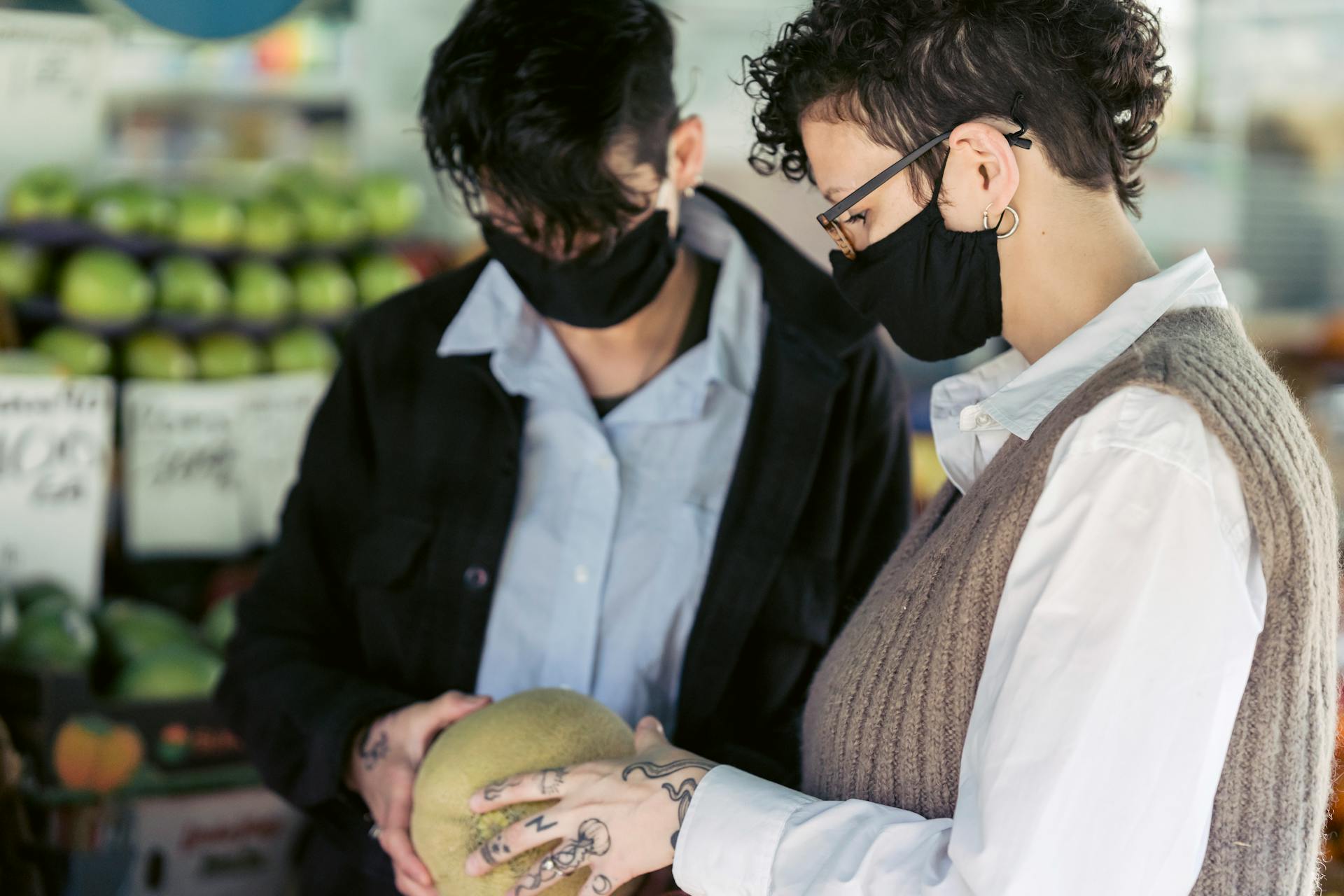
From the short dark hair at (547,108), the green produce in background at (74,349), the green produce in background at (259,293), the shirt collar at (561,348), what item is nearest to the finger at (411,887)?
the shirt collar at (561,348)

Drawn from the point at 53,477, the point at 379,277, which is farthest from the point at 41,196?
the point at 379,277

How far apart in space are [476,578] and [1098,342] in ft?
3.75

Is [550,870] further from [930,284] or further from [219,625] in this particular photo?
[219,625]

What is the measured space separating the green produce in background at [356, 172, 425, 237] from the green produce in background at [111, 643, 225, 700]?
1474 millimetres

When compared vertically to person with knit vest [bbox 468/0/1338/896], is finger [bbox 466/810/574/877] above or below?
below

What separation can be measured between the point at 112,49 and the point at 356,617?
2116mm


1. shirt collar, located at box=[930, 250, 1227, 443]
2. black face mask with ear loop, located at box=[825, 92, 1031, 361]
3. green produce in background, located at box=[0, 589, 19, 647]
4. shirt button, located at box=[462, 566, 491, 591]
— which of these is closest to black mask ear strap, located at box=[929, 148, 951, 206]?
black face mask with ear loop, located at box=[825, 92, 1031, 361]

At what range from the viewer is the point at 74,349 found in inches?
123

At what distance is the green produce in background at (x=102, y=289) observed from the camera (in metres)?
3.11

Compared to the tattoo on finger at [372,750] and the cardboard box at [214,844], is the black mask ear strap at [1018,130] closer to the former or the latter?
the tattoo on finger at [372,750]

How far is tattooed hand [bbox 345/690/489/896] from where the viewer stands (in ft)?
5.81

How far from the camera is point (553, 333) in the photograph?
2.22 meters

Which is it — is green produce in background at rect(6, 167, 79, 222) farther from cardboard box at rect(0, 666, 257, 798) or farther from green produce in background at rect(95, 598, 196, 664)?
cardboard box at rect(0, 666, 257, 798)

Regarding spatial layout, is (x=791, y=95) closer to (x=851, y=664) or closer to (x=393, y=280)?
(x=851, y=664)
